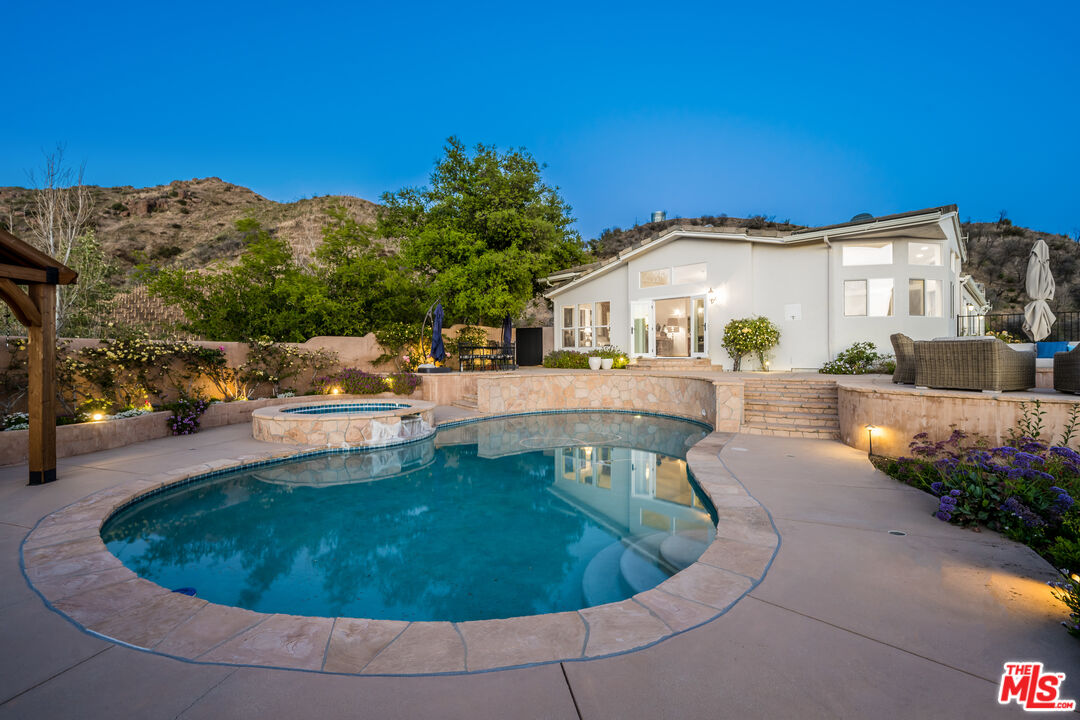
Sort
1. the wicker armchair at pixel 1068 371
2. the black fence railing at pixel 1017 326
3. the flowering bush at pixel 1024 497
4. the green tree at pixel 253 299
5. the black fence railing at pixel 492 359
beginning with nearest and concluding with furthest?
the flowering bush at pixel 1024 497
the wicker armchair at pixel 1068 371
the green tree at pixel 253 299
the black fence railing at pixel 492 359
the black fence railing at pixel 1017 326

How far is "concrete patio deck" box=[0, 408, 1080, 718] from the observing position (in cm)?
185

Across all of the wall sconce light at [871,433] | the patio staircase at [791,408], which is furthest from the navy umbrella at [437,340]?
the wall sconce light at [871,433]

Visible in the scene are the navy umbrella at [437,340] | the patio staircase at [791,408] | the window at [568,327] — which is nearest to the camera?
the patio staircase at [791,408]

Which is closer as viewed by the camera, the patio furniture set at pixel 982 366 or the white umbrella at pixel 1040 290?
the patio furniture set at pixel 982 366

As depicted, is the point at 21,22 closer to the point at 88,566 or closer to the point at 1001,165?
the point at 88,566

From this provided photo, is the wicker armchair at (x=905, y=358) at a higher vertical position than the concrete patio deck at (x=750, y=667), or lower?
higher

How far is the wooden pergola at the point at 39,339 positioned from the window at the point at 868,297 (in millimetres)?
15532

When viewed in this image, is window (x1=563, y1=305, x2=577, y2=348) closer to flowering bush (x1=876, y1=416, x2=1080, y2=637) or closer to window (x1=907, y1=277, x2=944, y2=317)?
window (x1=907, y1=277, x2=944, y2=317)

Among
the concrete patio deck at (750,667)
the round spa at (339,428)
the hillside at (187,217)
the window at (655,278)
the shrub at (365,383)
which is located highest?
the hillside at (187,217)

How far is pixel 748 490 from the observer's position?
4.89 meters

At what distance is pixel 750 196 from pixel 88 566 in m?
87.9

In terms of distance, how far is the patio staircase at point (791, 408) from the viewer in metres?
7.92

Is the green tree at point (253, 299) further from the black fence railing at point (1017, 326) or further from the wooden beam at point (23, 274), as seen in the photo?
the black fence railing at point (1017, 326)

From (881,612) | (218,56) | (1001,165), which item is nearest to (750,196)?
(1001,165)
